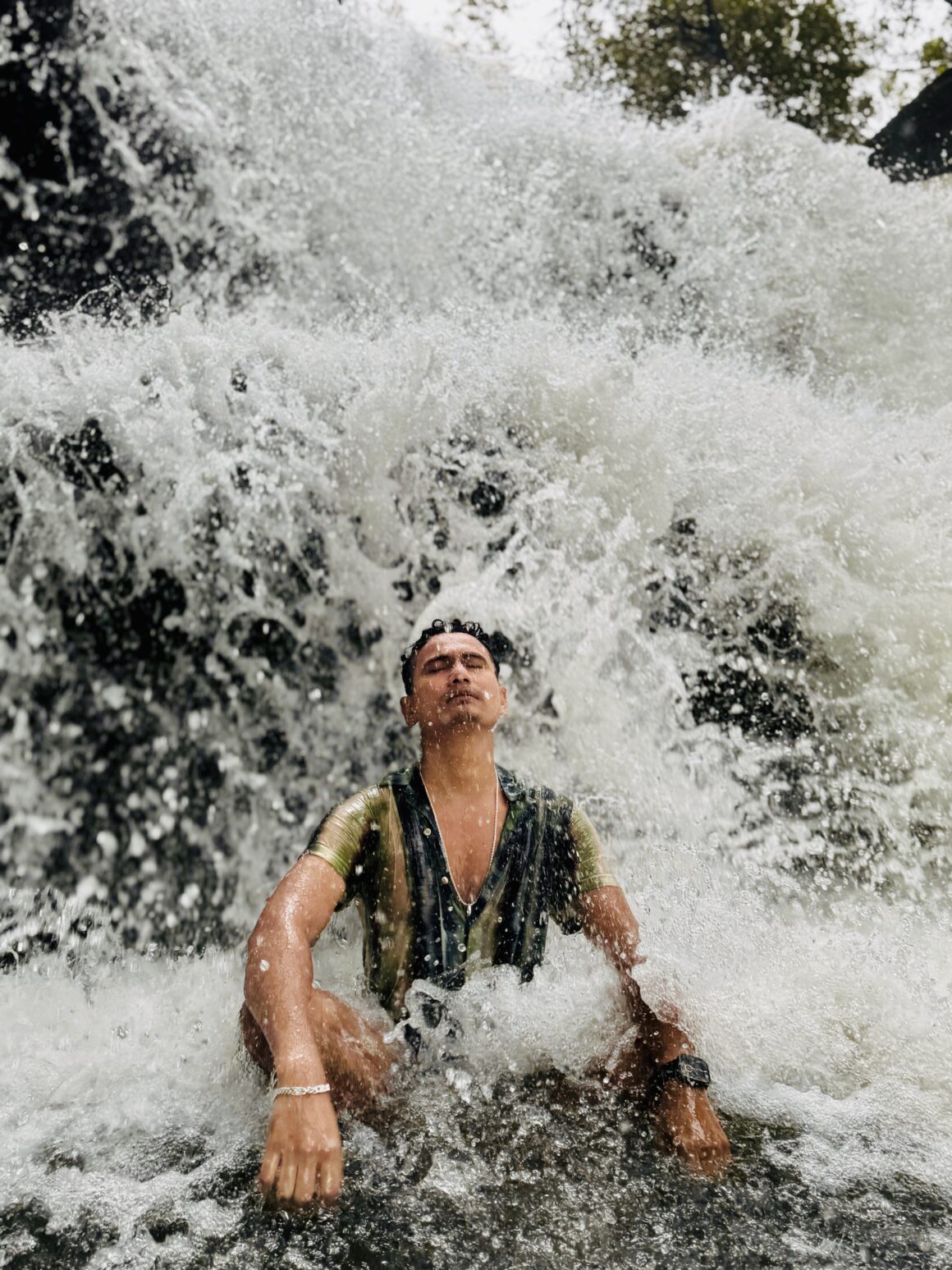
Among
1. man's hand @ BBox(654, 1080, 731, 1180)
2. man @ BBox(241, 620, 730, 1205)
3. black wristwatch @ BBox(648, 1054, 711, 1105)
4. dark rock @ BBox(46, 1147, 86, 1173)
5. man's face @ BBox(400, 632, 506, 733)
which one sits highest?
man's face @ BBox(400, 632, 506, 733)

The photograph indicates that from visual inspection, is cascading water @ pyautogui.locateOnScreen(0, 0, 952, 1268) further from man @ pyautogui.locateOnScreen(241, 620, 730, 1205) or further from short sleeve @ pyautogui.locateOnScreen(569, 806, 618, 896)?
short sleeve @ pyautogui.locateOnScreen(569, 806, 618, 896)

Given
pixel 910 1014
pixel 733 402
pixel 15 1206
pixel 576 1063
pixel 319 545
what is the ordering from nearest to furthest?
pixel 15 1206, pixel 576 1063, pixel 910 1014, pixel 319 545, pixel 733 402

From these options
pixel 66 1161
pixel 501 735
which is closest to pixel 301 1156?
pixel 66 1161

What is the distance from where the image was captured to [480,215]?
333 inches

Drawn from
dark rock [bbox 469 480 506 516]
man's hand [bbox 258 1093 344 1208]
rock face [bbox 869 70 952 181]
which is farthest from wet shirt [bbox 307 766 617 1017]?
rock face [bbox 869 70 952 181]

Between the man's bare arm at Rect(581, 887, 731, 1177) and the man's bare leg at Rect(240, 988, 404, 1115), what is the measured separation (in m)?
0.68

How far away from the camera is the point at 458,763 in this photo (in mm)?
2744

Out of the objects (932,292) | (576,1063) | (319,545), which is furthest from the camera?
(932,292)

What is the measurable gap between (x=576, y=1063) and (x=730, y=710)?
251 centimetres

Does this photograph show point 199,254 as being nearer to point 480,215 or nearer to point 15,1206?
point 480,215

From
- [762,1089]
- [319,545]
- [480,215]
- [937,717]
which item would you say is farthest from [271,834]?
[480,215]

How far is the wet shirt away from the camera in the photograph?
8.70ft

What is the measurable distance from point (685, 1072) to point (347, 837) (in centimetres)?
108

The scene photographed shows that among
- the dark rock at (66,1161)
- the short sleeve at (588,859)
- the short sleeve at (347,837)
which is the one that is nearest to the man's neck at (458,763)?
the short sleeve at (347,837)
